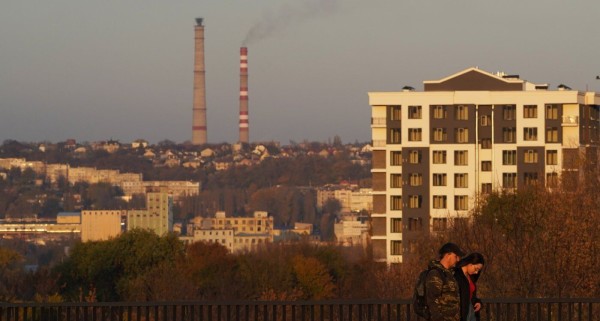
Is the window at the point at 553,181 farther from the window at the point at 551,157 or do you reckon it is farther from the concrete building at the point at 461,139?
the window at the point at 551,157

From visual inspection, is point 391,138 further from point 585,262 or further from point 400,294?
point 585,262

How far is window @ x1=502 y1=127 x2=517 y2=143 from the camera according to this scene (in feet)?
319

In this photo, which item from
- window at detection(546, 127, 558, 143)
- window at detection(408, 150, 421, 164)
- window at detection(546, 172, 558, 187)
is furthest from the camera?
window at detection(408, 150, 421, 164)

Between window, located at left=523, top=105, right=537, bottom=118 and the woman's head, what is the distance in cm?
8156

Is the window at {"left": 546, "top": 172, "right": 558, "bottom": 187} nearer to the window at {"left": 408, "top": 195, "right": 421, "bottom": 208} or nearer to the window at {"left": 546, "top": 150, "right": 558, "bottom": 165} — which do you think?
the window at {"left": 408, "top": 195, "right": 421, "bottom": 208}

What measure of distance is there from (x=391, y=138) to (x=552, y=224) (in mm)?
63764

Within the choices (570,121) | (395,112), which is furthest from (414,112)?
(570,121)

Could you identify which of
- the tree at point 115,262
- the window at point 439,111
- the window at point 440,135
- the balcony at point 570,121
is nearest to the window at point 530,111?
the balcony at point 570,121

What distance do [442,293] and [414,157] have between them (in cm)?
8186

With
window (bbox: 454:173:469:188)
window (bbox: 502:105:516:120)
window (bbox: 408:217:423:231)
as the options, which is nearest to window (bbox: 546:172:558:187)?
window (bbox: 408:217:423:231)

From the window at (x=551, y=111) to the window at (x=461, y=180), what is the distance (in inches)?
214

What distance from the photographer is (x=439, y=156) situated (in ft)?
322

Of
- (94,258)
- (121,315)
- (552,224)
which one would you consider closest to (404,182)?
(94,258)

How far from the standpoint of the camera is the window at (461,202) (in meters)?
94.9
